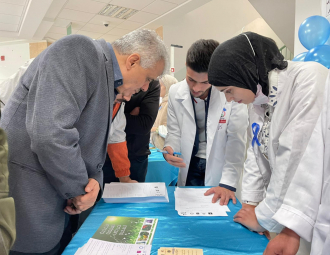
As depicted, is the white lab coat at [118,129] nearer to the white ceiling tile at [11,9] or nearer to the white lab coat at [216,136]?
the white lab coat at [216,136]

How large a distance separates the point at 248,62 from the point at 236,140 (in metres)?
A: 0.71

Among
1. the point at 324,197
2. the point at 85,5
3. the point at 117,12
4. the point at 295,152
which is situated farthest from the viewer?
the point at 117,12

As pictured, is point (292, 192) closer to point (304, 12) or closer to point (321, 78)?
point (321, 78)

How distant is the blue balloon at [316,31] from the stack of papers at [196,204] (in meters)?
1.65

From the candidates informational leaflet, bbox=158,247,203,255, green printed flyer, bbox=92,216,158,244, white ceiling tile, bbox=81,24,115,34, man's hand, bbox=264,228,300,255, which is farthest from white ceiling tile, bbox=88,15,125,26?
man's hand, bbox=264,228,300,255

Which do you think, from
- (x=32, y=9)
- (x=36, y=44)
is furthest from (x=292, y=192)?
(x=36, y=44)

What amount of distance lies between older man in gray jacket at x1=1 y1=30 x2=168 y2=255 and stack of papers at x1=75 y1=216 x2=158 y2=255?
5.5 inches

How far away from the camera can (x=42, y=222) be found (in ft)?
2.91

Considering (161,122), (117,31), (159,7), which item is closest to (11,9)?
(117,31)

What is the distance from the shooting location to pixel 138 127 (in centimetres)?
169

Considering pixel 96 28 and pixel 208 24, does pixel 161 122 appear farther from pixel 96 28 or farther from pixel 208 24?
pixel 208 24

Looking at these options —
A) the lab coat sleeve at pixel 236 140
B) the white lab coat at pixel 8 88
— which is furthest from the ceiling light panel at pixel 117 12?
the lab coat sleeve at pixel 236 140

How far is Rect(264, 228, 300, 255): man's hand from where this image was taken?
28.6 inches

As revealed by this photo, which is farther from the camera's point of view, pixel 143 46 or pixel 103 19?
pixel 103 19
